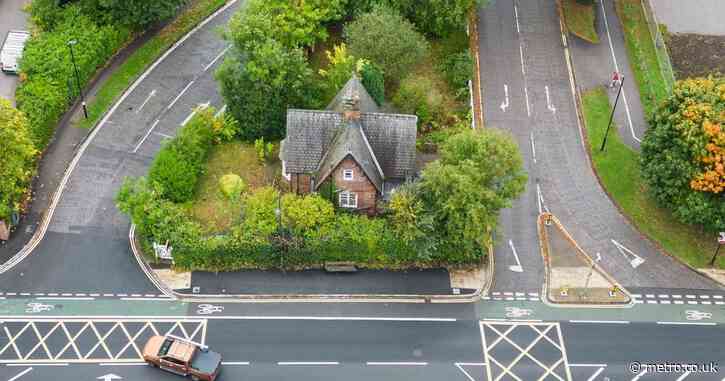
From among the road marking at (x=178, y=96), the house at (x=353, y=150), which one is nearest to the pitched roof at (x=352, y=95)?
the house at (x=353, y=150)

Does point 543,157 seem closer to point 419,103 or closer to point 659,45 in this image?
point 419,103

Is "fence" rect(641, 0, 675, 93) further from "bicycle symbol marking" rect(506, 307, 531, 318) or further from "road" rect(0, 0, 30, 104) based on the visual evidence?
"road" rect(0, 0, 30, 104)

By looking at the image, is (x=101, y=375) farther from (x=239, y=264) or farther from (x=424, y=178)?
(x=424, y=178)

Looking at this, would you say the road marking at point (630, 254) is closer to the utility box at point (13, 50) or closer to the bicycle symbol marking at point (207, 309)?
the bicycle symbol marking at point (207, 309)

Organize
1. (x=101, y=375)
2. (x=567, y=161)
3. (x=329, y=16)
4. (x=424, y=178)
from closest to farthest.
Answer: (x=101, y=375), (x=424, y=178), (x=567, y=161), (x=329, y=16)

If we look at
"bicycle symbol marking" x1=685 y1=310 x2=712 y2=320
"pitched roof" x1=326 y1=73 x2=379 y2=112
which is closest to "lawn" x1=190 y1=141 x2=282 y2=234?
"pitched roof" x1=326 y1=73 x2=379 y2=112

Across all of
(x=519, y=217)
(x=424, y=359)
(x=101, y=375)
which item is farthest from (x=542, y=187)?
(x=101, y=375)
